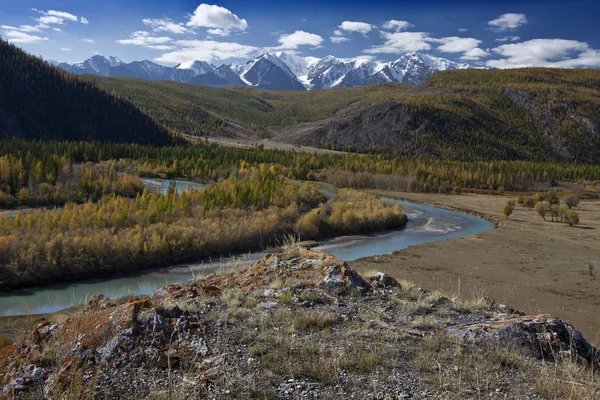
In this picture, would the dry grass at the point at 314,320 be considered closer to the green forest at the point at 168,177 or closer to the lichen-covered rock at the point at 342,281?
the lichen-covered rock at the point at 342,281

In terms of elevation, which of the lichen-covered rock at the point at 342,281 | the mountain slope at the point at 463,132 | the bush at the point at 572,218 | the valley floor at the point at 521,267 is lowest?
A: the valley floor at the point at 521,267

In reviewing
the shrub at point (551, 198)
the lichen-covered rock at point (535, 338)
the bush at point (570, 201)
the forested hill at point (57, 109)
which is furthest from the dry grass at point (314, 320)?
the forested hill at point (57, 109)

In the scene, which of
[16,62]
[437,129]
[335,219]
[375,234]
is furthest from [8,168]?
[437,129]

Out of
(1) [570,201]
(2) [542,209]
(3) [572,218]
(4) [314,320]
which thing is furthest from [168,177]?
(4) [314,320]

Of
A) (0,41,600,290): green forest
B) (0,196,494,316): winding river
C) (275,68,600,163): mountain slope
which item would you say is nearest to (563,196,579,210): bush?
(0,41,600,290): green forest

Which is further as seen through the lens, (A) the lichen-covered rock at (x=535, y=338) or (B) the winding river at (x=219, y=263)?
(B) the winding river at (x=219, y=263)

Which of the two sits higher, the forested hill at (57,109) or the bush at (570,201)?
the forested hill at (57,109)

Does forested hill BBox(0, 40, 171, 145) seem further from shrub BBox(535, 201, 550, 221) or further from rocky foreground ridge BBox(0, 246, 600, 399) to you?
rocky foreground ridge BBox(0, 246, 600, 399)

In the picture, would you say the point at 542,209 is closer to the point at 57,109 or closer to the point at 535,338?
the point at 535,338
